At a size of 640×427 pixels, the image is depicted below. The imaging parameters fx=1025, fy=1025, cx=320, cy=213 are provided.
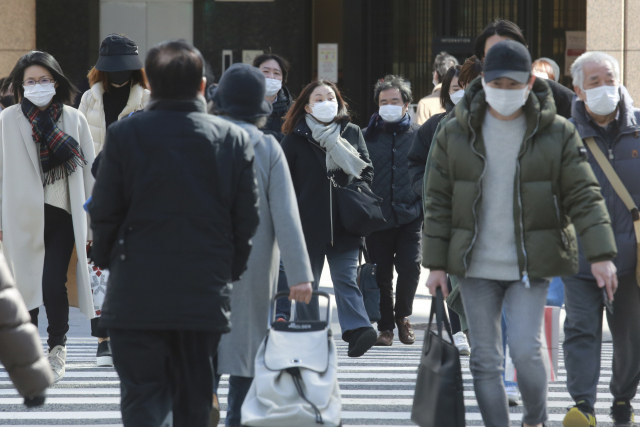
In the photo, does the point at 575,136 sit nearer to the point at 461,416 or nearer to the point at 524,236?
the point at 524,236

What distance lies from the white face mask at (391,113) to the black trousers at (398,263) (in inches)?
31.6

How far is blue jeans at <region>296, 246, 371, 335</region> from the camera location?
6875 mm

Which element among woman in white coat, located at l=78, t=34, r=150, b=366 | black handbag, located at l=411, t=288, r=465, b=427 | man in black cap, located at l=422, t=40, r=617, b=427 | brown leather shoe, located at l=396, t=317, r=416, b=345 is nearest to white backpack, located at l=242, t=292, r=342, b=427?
black handbag, located at l=411, t=288, r=465, b=427

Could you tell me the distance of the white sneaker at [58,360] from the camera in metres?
6.31

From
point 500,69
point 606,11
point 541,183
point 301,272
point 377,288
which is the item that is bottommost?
point 377,288

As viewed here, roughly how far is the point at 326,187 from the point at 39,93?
1.97 meters

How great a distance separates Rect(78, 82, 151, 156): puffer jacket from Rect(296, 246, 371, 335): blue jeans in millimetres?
1542

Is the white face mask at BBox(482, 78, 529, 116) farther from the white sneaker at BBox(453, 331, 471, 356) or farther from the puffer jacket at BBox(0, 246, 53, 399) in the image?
the white sneaker at BBox(453, 331, 471, 356)

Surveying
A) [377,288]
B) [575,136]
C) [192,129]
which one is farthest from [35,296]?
[575,136]

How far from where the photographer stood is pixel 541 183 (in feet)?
14.3

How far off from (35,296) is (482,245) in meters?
3.31

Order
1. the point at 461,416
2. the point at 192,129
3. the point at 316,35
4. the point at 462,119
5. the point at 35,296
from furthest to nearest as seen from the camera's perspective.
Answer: the point at 316,35 → the point at 35,296 → the point at 462,119 → the point at 461,416 → the point at 192,129

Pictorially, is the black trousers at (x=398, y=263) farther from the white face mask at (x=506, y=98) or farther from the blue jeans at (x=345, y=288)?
the white face mask at (x=506, y=98)

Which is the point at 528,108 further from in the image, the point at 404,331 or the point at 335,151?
the point at 404,331
